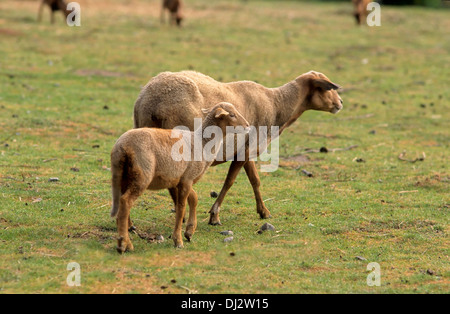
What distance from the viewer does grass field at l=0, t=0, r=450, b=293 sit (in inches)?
291

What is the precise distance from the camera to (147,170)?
290 inches

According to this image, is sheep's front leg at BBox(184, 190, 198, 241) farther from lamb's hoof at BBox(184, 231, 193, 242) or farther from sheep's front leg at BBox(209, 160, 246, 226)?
sheep's front leg at BBox(209, 160, 246, 226)

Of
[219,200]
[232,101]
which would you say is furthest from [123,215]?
[232,101]

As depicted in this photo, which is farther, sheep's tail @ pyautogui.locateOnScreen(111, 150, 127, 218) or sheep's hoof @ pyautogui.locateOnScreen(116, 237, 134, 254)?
sheep's hoof @ pyautogui.locateOnScreen(116, 237, 134, 254)

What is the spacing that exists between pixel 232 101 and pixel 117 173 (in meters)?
2.31

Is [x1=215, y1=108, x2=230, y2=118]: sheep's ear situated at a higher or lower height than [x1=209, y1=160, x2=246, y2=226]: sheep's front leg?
higher

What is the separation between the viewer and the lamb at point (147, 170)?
289 inches

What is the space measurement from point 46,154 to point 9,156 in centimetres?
62

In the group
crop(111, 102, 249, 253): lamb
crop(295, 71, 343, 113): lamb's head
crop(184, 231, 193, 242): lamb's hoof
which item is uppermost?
crop(295, 71, 343, 113): lamb's head

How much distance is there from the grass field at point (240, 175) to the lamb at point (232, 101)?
2.37ft

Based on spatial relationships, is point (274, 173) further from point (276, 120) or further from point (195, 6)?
point (195, 6)

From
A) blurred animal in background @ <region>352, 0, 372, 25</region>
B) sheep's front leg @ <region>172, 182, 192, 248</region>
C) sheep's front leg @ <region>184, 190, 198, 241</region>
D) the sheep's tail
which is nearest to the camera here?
the sheep's tail

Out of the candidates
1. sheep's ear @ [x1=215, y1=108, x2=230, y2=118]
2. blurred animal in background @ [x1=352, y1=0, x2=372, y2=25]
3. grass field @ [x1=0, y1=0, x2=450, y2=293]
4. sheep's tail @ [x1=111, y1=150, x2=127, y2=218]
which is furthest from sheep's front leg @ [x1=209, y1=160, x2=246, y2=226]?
blurred animal in background @ [x1=352, y1=0, x2=372, y2=25]

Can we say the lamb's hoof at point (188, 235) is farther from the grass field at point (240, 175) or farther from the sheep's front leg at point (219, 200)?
the sheep's front leg at point (219, 200)
